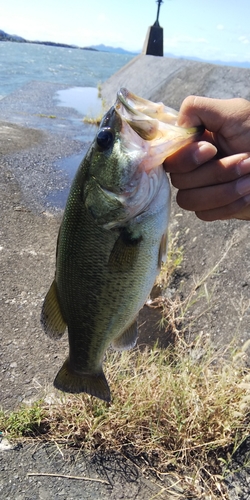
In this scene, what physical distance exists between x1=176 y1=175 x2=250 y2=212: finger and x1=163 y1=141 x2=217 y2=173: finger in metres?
0.23

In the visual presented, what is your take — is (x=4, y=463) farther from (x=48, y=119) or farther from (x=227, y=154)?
(x=48, y=119)

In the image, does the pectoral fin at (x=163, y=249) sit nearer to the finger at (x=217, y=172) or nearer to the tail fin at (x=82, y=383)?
the finger at (x=217, y=172)

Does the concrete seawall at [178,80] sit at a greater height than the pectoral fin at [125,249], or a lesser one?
lesser

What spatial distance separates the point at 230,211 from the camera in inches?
98.3

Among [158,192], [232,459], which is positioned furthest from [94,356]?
[232,459]

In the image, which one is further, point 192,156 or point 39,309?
point 39,309

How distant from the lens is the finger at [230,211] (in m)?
2.42

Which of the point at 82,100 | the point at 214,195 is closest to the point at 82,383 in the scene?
the point at 214,195

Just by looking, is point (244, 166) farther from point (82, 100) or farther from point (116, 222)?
point (82, 100)

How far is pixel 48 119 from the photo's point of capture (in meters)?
16.3

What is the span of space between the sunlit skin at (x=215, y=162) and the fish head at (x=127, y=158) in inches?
5.2

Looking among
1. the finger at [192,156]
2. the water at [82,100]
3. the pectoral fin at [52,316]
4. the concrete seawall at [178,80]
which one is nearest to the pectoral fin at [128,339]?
the pectoral fin at [52,316]

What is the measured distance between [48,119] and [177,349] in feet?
45.6

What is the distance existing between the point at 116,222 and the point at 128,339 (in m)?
0.74
